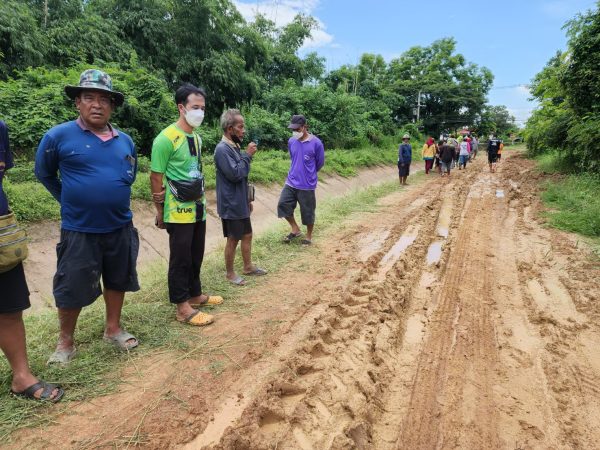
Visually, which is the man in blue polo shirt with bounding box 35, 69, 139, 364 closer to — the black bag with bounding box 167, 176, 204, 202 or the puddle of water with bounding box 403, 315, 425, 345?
the black bag with bounding box 167, 176, 204, 202

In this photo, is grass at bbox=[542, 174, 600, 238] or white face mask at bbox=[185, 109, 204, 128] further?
grass at bbox=[542, 174, 600, 238]

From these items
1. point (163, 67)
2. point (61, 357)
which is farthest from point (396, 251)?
point (163, 67)

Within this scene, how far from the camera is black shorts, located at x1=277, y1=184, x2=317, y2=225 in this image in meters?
6.05

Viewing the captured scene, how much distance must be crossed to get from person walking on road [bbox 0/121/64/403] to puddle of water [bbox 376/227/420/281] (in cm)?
341

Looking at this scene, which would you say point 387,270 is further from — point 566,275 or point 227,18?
point 227,18

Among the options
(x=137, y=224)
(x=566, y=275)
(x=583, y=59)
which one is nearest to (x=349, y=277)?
(x=566, y=275)

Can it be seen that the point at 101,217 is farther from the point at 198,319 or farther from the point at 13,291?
the point at 198,319

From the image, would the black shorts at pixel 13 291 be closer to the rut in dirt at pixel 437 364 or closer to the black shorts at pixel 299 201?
the rut in dirt at pixel 437 364

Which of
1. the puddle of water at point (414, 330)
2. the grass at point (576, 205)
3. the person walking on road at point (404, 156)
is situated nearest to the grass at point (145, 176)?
the person walking on road at point (404, 156)

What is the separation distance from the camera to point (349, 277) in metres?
4.73

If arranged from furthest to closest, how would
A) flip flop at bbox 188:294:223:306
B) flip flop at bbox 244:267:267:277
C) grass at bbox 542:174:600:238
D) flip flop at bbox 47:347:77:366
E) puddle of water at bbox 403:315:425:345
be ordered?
grass at bbox 542:174:600:238, flip flop at bbox 244:267:267:277, flip flop at bbox 188:294:223:306, puddle of water at bbox 403:315:425:345, flip flop at bbox 47:347:77:366

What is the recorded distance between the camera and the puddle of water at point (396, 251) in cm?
497

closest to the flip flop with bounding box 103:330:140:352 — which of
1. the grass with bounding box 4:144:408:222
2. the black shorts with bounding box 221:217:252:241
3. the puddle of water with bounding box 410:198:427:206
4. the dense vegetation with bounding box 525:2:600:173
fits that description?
the black shorts with bounding box 221:217:252:241

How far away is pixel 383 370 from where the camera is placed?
9.52 feet
